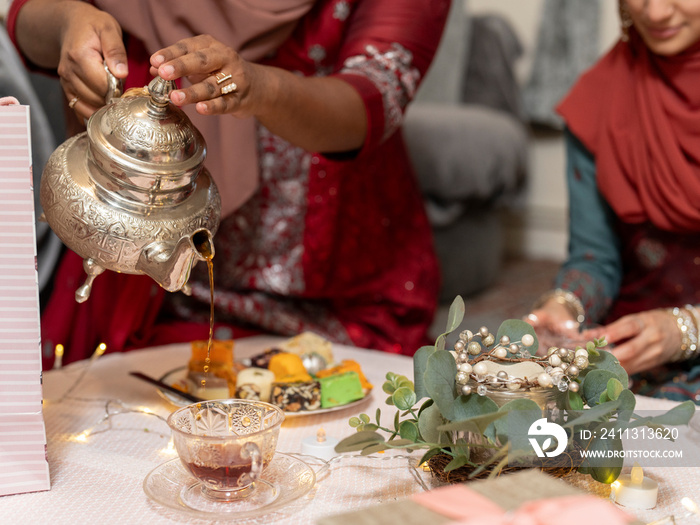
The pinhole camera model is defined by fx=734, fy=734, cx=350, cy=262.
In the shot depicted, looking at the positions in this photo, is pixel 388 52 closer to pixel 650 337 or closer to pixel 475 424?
pixel 650 337

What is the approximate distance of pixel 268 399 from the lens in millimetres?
896

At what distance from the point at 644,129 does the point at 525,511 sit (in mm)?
996

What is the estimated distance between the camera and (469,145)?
8.86 feet

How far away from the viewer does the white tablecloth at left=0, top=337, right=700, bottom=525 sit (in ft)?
2.13

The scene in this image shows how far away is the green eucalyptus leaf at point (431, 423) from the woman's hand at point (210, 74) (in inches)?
14.8

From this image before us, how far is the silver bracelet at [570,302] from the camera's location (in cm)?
122

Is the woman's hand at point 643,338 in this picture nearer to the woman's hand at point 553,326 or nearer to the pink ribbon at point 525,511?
the woman's hand at point 553,326

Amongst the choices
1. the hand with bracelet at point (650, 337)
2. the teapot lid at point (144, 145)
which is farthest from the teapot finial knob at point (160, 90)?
the hand with bracelet at point (650, 337)

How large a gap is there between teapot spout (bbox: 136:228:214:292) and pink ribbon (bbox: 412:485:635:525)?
1.09 ft

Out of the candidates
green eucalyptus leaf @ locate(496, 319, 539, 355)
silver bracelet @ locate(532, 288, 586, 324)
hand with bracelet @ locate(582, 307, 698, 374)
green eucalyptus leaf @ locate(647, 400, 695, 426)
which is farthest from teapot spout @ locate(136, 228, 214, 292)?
silver bracelet @ locate(532, 288, 586, 324)

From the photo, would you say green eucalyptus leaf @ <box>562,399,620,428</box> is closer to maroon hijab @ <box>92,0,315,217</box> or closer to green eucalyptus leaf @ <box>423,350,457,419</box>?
green eucalyptus leaf @ <box>423,350,457,419</box>

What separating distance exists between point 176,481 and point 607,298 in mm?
908

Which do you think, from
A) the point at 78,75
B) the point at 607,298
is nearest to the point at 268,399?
the point at 78,75

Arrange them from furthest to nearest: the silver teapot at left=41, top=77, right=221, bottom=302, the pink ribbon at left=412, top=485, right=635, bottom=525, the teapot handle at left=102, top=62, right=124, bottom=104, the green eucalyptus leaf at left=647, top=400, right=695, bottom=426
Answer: the teapot handle at left=102, top=62, right=124, bottom=104 → the silver teapot at left=41, top=77, right=221, bottom=302 → the green eucalyptus leaf at left=647, top=400, right=695, bottom=426 → the pink ribbon at left=412, top=485, right=635, bottom=525
